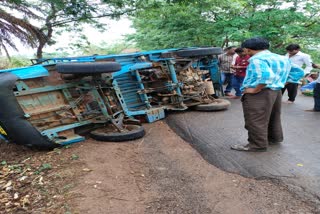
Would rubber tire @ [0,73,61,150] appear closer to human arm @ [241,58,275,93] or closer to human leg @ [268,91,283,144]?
human arm @ [241,58,275,93]

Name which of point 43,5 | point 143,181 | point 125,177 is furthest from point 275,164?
point 43,5

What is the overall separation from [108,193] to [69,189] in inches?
16.7

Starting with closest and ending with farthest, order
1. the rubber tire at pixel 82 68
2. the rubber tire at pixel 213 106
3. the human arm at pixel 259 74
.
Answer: the human arm at pixel 259 74 → the rubber tire at pixel 82 68 → the rubber tire at pixel 213 106

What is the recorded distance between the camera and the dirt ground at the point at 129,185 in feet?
8.03

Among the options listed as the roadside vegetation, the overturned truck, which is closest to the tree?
the roadside vegetation

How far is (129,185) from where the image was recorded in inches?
112

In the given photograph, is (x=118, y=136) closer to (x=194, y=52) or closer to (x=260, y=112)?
(x=260, y=112)

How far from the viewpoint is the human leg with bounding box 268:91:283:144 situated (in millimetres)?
3545

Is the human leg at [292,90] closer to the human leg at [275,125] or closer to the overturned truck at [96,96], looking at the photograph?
the overturned truck at [96,96]

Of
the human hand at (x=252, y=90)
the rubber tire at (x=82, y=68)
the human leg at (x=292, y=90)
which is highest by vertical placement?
the rubber tire at (x=82, y=68)

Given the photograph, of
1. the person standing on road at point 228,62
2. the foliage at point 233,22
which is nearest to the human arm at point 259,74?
the person standing on road at point 228,62

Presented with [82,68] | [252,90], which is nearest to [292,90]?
[252,90]

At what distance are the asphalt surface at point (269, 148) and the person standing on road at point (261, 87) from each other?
0.97 ft

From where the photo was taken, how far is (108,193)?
2.67 m
